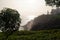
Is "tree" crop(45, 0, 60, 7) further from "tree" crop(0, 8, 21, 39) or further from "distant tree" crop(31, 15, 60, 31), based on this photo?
"distant tree" crop(31, 15, 60, 31)

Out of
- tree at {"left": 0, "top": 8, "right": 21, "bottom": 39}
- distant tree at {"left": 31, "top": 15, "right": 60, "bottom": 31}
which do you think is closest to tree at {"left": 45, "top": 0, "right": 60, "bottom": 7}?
tree at {"left": 0, "top": 8, "right": 21, "bottom": 39}

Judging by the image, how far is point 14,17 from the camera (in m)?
31.9

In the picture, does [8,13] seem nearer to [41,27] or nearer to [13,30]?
[13,30]

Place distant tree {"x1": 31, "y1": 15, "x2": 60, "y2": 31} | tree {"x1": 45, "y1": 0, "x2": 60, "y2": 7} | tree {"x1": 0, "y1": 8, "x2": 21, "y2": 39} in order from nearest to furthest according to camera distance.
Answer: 1. tree {"x1": 45, "y1": 0, "x2": 60, "y2": 7}
2. tree {"x1": 0, "y1": 8, "x2": 21, "y2": 39}
3. distant tree {"x1": 31, "y1": 15, "x2": 60, "y2": 31}

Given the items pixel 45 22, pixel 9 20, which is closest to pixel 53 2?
pixel 9 20

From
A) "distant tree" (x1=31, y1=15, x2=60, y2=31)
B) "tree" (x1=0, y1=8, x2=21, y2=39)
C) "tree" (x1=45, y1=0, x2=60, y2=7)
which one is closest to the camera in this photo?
"tree" (x1=45, y1=0, x2=60, y2=7)

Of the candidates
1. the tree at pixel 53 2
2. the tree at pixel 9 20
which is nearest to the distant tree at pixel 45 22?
the tree at pixel 53 2

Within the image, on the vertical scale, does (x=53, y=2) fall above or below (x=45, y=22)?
above

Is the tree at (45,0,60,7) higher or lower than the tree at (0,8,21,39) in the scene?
higher

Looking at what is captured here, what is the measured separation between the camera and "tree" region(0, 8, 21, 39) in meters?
31.8

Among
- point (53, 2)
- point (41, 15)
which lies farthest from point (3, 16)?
point (41, 15)

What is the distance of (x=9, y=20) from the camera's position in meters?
31.9

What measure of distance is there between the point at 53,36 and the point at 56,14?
2080 centimetres

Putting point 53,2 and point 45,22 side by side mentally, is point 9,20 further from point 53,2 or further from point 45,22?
point 45,22
